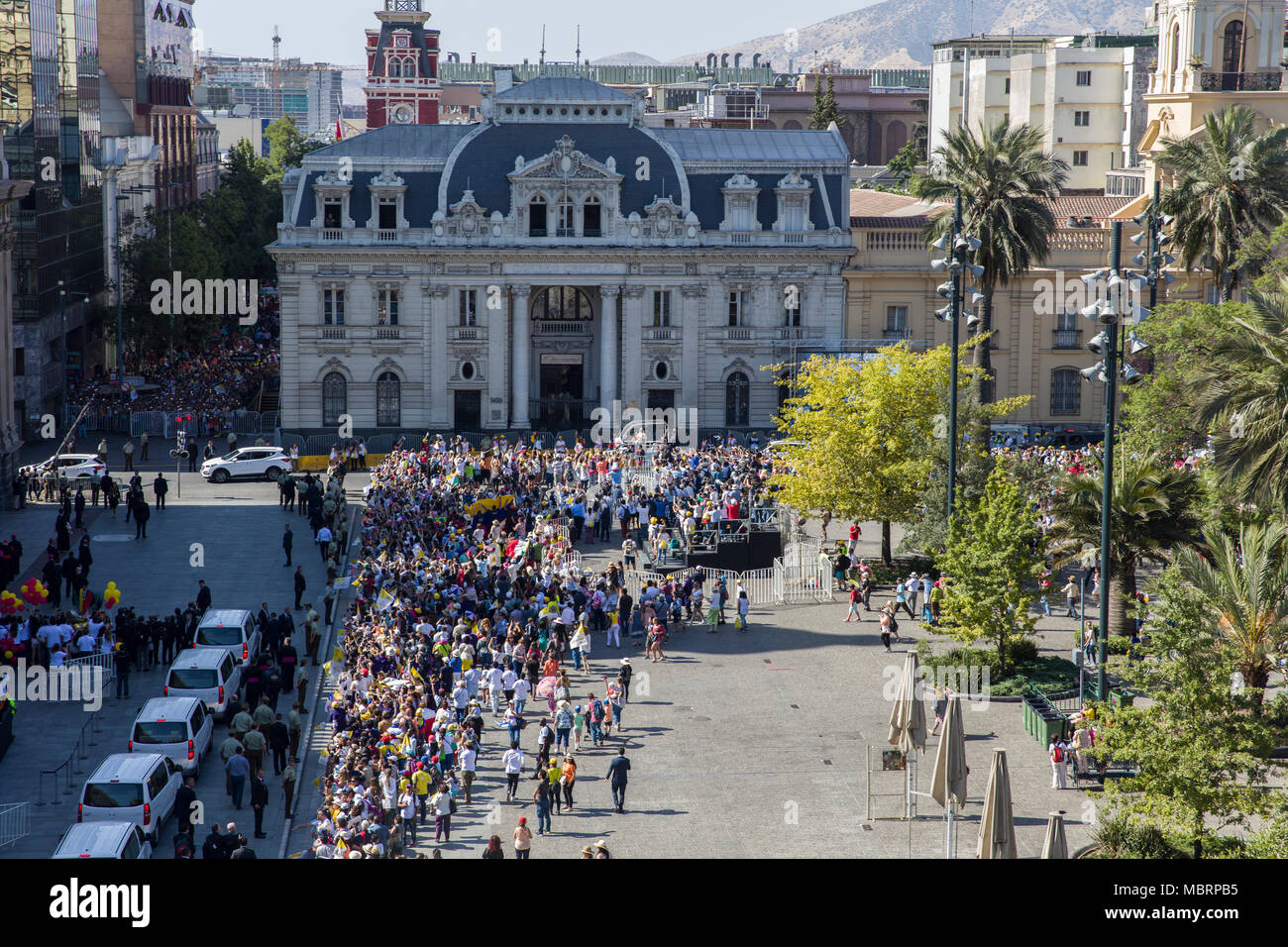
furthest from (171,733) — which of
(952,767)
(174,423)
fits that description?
(174,423)

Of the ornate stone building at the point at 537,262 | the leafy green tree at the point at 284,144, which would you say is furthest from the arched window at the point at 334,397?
the leafy green tree at the point at 284,144

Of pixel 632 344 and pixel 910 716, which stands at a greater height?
pixel 632 344

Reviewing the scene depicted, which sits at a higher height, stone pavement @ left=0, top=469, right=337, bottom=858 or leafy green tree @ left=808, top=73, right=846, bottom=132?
leafy green tree @ left=808, top=73, right=846, bottom=132

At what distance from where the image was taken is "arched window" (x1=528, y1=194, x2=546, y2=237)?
6894 cm

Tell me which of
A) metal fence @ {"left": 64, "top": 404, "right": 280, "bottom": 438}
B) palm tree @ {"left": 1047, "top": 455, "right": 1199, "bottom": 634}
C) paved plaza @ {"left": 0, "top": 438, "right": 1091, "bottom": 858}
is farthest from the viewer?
metal fence @ {"left": 64, "top": 404, "right": 280, "bottom": 438}

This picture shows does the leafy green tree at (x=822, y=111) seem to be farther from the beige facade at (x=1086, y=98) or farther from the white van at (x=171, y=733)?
the white van at (x=171, y=733)

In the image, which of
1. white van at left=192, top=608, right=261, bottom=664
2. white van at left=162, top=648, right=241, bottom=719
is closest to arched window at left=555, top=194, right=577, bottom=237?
white van at left=192, top=608, right=261, bottom=664

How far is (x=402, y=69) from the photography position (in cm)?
15638

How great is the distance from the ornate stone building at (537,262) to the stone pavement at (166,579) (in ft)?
35.5

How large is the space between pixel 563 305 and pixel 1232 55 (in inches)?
1210

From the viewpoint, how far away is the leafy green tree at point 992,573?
32.7m

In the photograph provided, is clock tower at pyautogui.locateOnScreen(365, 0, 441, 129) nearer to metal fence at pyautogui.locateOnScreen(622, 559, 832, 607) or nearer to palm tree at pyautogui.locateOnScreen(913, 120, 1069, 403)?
palm tree at pyautogui.locateOnScreen(913, 120, 1069, 403)

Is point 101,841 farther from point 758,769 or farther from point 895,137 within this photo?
point 895,137

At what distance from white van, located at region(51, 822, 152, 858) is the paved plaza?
248 centimetres
